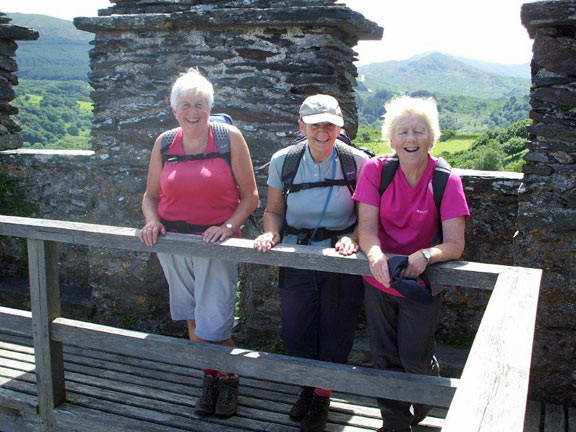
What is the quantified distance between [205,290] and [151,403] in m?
0.84

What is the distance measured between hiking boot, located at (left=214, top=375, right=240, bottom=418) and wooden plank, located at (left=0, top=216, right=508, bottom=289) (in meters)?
0.85

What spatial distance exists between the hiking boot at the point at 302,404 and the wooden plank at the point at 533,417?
4.72ft

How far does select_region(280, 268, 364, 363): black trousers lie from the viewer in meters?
3.25

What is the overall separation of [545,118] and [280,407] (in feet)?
8.51

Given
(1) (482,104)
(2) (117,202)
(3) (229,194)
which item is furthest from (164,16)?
(1) (482,104)

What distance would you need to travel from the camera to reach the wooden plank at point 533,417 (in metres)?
3.86

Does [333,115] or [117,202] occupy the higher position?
[333,115]

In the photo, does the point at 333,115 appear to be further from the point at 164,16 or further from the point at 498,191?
the point at 164,16

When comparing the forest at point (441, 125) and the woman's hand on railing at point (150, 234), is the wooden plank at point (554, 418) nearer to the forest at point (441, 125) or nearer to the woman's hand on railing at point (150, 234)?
the forest at point (441, 125)

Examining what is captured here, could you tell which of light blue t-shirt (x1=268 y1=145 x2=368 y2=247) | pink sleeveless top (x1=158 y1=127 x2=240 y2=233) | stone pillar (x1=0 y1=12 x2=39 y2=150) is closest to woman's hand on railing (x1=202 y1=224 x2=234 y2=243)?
pink sleeveless top (x1=158 y1=127 x2=240 y2=233)

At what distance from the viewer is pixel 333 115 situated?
3.11 meters

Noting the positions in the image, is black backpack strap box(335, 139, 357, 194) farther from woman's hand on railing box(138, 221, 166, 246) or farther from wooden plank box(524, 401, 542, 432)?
wooden plank box(524, 401, 542, 432)

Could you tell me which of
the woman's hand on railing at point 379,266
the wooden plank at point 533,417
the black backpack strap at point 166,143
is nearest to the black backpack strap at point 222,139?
the black backpack strap at point 166,143

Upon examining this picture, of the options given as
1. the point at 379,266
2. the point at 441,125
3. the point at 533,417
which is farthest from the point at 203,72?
the point at 441,125
